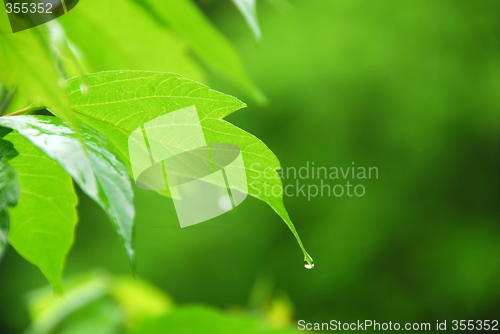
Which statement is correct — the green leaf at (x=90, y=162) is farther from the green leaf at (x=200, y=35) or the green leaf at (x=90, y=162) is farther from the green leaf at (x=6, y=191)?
the green leaf at (x=200, y=35)

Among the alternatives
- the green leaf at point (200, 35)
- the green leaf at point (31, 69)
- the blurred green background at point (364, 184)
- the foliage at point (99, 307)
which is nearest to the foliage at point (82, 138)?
the green leaf at point (31, 69)

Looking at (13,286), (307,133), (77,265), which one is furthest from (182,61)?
(13,286)

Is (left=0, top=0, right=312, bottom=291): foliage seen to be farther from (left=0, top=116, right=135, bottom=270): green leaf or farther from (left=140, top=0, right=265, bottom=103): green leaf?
(left=140, top=0, right=265, bottom=103): green leaf

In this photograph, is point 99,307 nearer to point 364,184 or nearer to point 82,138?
point 82,138

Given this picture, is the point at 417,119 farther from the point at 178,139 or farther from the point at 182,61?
the point at 178,139

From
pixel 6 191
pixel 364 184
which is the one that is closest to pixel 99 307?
pixel 6 191

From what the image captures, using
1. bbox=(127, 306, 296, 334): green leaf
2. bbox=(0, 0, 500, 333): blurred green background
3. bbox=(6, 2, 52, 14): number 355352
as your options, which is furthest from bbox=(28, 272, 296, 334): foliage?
bbox=(0, 0, 500, 333): blurred green background
